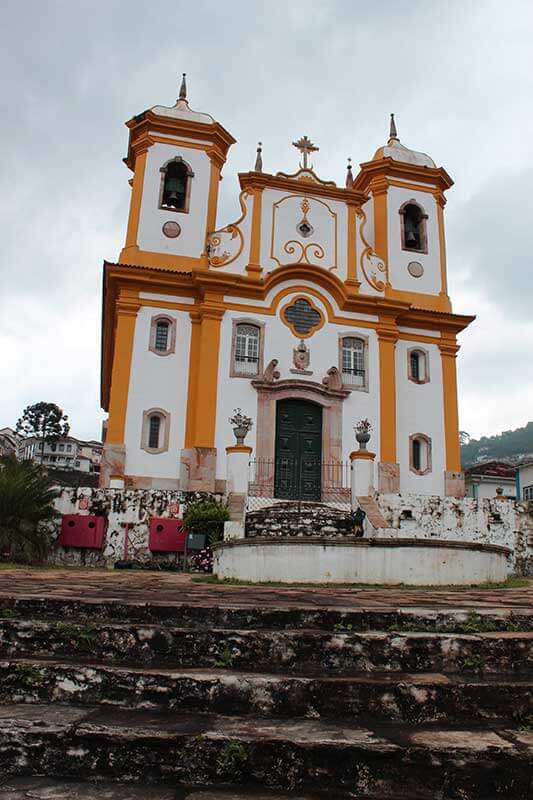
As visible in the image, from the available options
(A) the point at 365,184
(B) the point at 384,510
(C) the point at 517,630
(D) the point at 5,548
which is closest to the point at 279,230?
(A) the point at 365,184

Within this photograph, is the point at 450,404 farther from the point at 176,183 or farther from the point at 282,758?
the point at 282,758

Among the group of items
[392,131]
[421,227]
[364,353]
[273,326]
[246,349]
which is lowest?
[246,349]

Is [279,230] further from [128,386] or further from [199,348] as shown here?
[128,386]

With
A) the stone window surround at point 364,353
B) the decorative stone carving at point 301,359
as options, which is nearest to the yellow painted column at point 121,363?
the decorative stone carving at point 301,359

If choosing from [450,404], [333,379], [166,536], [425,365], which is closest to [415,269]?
[425,365]

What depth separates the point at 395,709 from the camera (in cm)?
314

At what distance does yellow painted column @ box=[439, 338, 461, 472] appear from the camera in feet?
65.1

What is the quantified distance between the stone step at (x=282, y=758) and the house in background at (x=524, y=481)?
34.2m

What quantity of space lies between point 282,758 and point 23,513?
11.3m

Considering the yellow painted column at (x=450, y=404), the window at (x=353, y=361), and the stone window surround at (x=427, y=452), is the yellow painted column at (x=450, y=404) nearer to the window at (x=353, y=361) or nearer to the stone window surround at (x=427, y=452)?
Answer: the stone window surround at (x=427, y=452)

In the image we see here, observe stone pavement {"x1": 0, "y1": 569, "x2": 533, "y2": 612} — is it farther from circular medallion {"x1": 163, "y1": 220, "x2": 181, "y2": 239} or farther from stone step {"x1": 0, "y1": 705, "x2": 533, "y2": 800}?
circular medallion {"x1": 163, "y1": 220, "x2": 181, "y2": 239}

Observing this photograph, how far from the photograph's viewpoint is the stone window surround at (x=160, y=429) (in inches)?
701

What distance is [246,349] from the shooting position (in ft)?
61.9

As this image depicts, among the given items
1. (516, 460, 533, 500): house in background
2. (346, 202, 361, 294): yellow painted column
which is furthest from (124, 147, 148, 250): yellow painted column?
(516, 460, 533, 500): house in background
